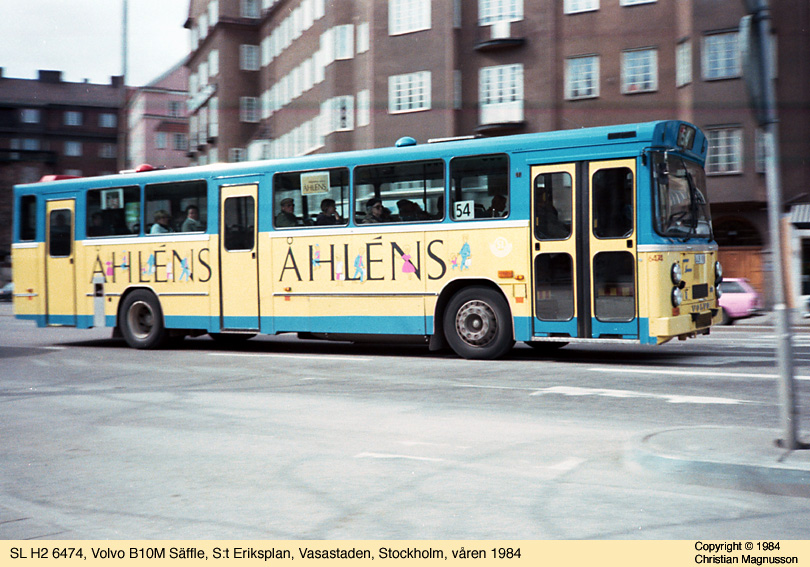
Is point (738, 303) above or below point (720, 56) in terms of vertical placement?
below

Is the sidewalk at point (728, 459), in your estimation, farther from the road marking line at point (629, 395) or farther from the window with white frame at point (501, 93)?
the window with white frame at point (501, 93)

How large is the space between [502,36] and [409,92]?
438cm

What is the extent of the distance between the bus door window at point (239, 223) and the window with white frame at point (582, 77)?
2260 cm

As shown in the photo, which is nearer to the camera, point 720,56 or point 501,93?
point 720,56

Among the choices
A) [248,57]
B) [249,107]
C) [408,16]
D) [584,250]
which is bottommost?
[584,250]

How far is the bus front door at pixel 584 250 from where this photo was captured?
1169 centimetres

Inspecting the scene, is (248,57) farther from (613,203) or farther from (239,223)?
(613,203)

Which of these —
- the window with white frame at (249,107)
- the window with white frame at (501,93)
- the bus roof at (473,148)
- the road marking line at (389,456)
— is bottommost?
the road marking line at (389,456)

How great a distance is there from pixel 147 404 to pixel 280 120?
44541 millimetres

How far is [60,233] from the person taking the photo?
687 inches

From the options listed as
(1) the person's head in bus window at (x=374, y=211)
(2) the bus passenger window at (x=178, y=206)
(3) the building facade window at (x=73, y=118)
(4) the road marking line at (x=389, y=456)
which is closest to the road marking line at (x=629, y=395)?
(4) the road marking line at (x=389, y=456)

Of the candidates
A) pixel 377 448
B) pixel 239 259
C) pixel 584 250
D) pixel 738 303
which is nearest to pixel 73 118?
pixel 738 303

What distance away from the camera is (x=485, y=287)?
12953 millimetres

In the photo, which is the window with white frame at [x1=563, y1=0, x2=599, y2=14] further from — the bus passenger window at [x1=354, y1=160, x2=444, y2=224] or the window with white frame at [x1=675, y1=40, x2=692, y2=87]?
the bus passenger window at [x1=354, y1=160, x2=444, y2=224]
